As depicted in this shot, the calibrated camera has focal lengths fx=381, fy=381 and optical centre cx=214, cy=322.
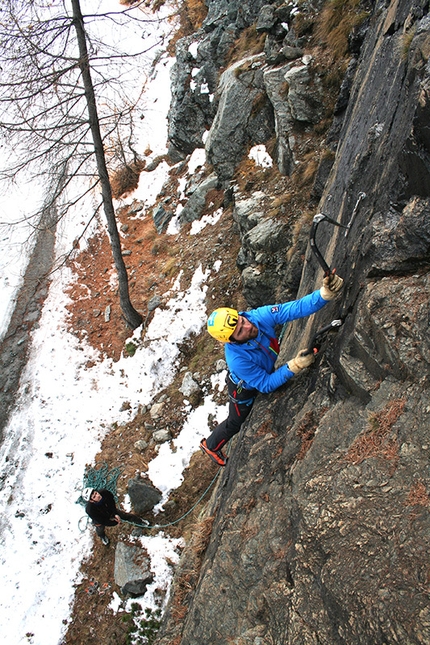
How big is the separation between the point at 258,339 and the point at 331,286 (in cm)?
132

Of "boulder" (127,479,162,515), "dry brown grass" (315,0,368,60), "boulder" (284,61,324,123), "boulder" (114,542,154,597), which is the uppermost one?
"dry brown grass" (315,0,368,60)

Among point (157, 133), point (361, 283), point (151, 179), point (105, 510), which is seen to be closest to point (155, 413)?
point (105, 510)

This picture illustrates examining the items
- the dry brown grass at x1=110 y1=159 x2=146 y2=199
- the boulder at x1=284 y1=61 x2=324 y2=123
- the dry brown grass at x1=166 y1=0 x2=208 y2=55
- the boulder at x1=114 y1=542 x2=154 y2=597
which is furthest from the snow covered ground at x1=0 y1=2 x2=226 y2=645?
the dry brown grass at x1=166 y1=0 x2=208 y2=55

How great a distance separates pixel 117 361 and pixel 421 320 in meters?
9.98

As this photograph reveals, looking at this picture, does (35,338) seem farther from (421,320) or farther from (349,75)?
(421,320)

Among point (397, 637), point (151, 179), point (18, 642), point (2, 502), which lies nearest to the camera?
point (397, 637)

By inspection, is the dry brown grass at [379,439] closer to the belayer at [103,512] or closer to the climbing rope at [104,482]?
the climbing rope at [104,482]

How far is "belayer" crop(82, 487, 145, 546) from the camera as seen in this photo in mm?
7066

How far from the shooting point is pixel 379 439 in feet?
10.3

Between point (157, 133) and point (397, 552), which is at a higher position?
point (157, 133)

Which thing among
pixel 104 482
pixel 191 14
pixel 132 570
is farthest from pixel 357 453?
pixel 191 14

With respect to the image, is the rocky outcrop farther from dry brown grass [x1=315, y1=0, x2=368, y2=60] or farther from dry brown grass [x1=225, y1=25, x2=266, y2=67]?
dry brown grass [x1=315, y1=0, x2=368, y2=60]

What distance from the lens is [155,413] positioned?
9.56 m

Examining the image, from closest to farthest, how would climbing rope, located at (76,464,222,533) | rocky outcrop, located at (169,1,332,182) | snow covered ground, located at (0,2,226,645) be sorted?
snow covered ground, located at (0,2,226,645)
climbing rope, located at (76,464,222,533)
rocky outcrop, located at (169,1,332,182)
